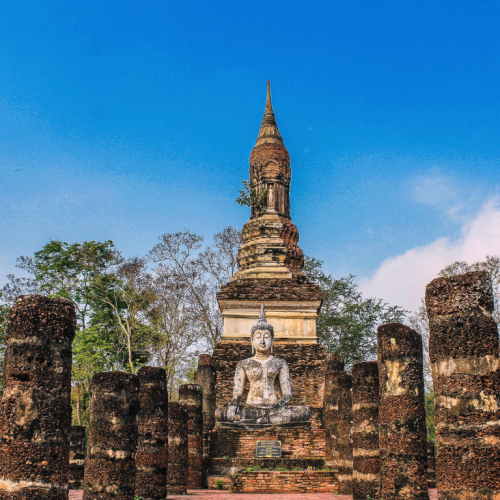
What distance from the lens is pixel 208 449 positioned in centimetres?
1880

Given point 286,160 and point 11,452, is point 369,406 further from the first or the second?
point 286,160

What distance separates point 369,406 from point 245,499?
3.10 m

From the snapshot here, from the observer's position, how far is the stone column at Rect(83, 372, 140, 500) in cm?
948

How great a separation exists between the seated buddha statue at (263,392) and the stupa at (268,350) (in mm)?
27

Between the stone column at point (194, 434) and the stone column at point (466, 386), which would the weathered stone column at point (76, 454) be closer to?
the stone column at point (194, 434)

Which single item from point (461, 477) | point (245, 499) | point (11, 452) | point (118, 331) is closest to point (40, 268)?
point (118, 331)

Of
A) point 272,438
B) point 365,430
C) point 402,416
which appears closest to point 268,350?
point 272,438

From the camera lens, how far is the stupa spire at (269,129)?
2686 centimetres

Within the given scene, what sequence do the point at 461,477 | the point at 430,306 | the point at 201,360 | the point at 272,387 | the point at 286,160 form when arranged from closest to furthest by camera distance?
1. the point at 461,477
2. the point at 430,306
3. the point at 272,387
4. the point at 201,360
5. the point at 286,160

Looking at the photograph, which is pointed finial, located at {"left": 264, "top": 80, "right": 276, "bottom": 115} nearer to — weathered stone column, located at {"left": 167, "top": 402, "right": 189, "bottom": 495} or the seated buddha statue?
the seated buddha statue

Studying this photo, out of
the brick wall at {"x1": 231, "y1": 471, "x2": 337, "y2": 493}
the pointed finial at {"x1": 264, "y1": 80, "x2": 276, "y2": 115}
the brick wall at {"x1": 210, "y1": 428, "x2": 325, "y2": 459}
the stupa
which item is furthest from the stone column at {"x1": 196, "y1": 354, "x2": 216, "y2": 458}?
the pointed finial at {"x1": 264, "y1": 80, "x2": 276, "y2": 115}

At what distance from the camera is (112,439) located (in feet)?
31.6

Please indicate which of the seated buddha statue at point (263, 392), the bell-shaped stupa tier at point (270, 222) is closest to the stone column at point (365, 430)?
the seated buddha statue at point (263, 392)

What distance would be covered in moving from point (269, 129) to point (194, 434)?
14.6m
